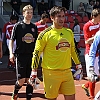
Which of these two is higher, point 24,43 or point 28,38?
point 28,38

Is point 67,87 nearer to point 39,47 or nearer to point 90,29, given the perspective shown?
point 39,47

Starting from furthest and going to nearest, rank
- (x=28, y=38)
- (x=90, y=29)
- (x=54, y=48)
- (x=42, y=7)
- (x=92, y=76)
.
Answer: (x=42, y=7)
(x=90, y=29)
(x=28, y=38)
(x=54, y=48)
(x=92, y=76)

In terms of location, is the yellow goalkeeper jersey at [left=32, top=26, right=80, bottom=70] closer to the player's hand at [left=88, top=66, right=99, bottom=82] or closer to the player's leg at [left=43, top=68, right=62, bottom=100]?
the player's leg at [left=43, top=68, right=62, bottom=100]

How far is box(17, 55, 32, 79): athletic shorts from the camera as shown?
700 centimetres

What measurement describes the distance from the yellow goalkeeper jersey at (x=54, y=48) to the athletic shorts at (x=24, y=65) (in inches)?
61.5

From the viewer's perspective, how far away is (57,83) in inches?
213

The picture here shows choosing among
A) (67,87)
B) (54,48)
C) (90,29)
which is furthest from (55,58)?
(90,29)

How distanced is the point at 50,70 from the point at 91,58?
702 millimetres

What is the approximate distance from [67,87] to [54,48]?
0.65 m

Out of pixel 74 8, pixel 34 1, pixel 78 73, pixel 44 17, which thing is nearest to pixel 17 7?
pixel 34 1

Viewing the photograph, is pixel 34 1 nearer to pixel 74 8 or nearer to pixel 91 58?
pixel 74 8

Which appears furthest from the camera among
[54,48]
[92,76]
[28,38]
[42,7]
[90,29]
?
[42,7]

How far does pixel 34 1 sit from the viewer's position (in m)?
20.4

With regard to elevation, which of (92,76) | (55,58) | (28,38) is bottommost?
(92,76)
